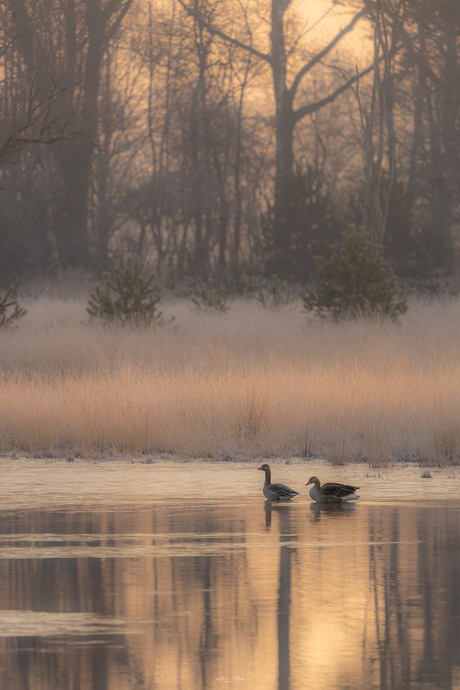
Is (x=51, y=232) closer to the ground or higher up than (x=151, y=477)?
higher up

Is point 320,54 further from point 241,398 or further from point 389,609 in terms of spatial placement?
point 389,609

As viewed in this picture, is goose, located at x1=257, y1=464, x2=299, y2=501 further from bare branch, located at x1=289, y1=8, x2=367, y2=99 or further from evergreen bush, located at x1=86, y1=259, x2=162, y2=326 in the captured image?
bare branch, located at x1=289, y1=8, x2=367, y2=99

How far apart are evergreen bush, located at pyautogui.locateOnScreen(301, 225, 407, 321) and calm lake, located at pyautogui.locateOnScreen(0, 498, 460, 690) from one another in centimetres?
1947

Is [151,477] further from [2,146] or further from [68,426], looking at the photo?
[2,146]

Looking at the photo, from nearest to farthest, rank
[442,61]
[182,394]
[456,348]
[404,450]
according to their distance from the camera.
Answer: [404,450] < [182,394] < [456,348] < [442,61]

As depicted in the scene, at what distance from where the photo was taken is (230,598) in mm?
7203

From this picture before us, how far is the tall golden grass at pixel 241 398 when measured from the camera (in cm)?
1541

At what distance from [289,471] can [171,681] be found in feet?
27.3

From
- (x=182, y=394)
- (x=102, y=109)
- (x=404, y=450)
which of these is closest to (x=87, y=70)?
(x=102, y=109)

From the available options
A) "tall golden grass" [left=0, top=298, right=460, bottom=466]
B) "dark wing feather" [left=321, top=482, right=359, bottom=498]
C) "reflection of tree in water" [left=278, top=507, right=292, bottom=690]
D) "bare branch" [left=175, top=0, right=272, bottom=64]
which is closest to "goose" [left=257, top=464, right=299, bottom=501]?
"dark wing feather" [left=321, top=482, right=359, bottom=498]

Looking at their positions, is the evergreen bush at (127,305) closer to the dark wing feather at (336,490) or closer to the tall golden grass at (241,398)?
the tall golden grass at (241,398)

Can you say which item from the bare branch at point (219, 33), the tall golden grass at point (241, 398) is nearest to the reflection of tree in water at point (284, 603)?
the tall golden grass at point (241, 398)

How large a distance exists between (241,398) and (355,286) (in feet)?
44.8

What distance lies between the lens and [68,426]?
16.3 metres
